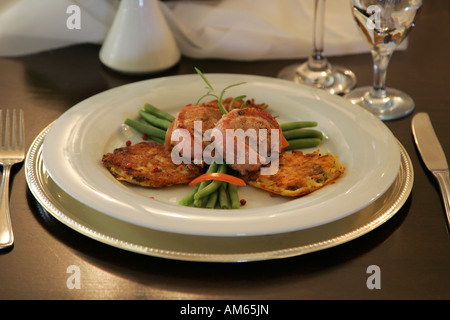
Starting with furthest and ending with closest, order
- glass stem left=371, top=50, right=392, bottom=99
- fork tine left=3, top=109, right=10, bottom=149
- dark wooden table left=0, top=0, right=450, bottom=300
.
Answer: glass stem left=371, top=50, right=392, bottom=99 < fork tine left=3, top=109, right=10, bottom=149 < dark wooden table left=0, top=0, right=450, bottom=300

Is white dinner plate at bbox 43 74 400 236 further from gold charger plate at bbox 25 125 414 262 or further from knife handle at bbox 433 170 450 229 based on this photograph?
knife handle at bbox 433 170 450 229

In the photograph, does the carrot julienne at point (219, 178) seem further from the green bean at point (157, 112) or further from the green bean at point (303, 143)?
the green bean at point (157, 112)

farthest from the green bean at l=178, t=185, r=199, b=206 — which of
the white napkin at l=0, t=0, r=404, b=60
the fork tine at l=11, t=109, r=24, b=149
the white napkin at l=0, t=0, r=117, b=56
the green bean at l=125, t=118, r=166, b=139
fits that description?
the white napkin at l=0, t=0, r=117, b=56

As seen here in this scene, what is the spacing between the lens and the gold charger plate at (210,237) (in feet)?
3.99

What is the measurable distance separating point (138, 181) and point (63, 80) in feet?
2.90

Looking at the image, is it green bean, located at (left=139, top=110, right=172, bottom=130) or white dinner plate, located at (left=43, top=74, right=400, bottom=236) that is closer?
white dinner plate, located at (left=43, top=74, right=400, bottom=236)

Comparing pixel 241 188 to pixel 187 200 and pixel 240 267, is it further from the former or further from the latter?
pixel 240 267

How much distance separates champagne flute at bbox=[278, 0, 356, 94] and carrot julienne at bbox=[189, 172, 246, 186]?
31.9 inches

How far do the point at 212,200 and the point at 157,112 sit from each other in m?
0.50

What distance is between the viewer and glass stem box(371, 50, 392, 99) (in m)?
1.92

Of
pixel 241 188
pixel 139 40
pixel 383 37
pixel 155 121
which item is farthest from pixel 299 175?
pixel 139 40

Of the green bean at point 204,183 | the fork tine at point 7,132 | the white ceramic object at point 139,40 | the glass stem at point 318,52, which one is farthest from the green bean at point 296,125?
the fork tine at point 7,132

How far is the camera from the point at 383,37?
1.83 metres

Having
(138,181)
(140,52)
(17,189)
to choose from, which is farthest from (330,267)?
(140,52)
